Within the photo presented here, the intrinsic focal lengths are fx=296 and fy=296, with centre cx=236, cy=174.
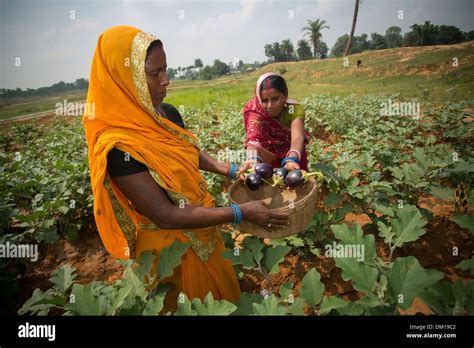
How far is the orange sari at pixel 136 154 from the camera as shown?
158 cm

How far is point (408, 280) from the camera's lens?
122 centimetres

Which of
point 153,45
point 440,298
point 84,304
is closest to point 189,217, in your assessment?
point 84,304

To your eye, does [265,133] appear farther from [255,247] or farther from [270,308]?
[270,308]

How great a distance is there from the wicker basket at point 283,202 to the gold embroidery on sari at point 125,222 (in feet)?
2.14

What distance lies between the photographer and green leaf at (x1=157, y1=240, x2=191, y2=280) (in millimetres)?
1536

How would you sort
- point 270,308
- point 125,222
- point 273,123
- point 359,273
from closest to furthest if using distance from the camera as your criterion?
point 270,308 < point 359,273 < point 125,222 < point 273,123

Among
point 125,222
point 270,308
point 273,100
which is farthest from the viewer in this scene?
point 273,100

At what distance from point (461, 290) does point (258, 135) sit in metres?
1.99

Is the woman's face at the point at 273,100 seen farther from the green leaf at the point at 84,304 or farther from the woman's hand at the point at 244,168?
the green leaf at the point at 84,304

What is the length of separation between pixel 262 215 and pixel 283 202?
22.3 inches

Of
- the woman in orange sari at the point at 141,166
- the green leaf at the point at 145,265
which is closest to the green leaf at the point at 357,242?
the woman in orange sari at the point at 141,166

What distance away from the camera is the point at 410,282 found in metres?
1.22

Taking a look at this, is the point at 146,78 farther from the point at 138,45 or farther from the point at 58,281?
the point at 58,281
